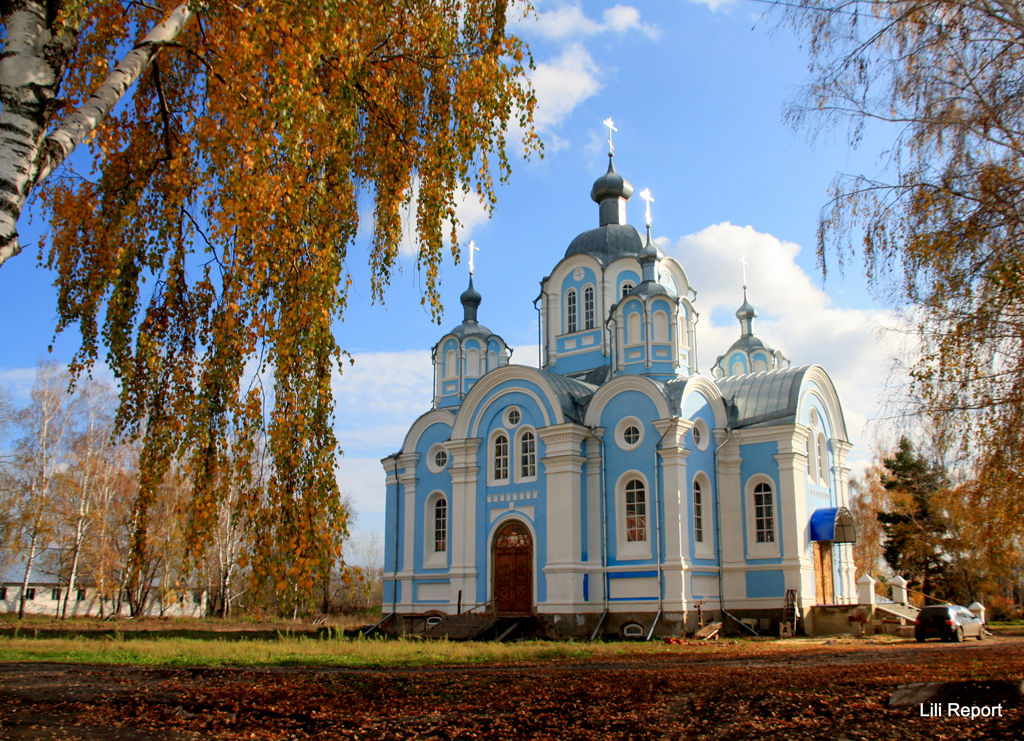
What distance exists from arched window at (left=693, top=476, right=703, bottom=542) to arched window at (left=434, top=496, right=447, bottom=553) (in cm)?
719

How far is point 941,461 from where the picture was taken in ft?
31.3

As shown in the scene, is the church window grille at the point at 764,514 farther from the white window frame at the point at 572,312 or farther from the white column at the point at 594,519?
the white window frame at the point at 572,312

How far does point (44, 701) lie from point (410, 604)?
16.3m

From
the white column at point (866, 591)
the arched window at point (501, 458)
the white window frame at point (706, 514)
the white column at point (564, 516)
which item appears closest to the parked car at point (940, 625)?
the white column at point (866, 591)

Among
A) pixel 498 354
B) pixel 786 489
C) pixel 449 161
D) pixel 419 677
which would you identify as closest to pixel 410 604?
pixel 498 354

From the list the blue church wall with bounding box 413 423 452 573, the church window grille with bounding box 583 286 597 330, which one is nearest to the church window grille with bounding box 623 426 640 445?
the church window grille with bounding box 583 286 597 330

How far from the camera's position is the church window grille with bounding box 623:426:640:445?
20078 mm

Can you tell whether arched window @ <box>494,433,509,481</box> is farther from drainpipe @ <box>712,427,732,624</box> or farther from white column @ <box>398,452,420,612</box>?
drainpipe @ <box>712,427,732,624</box>

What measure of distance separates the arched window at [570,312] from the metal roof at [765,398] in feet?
15.9

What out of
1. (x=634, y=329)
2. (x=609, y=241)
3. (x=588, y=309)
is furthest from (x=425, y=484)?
(x=609, y=241)

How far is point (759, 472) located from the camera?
20.4 metres

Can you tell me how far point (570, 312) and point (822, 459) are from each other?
8.24 meters

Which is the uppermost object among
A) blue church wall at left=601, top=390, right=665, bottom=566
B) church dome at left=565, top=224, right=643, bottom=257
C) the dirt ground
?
church dome at left=565, top=224, right=643, bottom=257

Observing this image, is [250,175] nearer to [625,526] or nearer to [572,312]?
[625,526]
